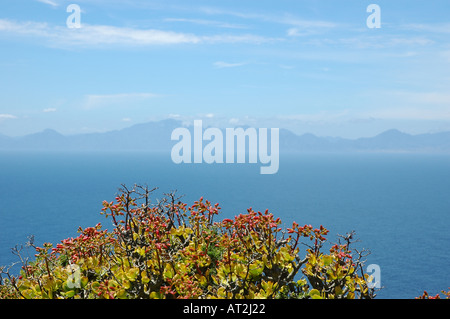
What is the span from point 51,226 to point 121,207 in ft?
657

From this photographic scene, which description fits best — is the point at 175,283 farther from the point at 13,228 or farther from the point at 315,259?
the point at 13,228

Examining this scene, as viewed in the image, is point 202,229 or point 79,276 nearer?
point 79,276

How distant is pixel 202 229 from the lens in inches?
328

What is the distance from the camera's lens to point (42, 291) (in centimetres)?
669

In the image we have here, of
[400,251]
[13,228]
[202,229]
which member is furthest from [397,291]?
[13,228]

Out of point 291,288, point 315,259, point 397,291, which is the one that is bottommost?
point 397,291
